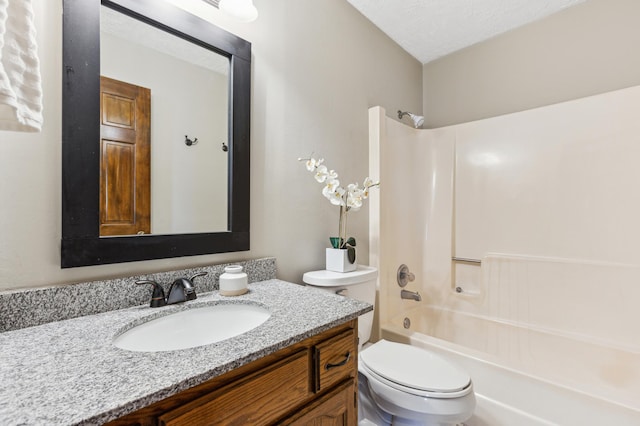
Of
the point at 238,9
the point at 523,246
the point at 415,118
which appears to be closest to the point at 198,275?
the point at 238,9

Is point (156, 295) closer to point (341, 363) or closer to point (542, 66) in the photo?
point (341, 363)

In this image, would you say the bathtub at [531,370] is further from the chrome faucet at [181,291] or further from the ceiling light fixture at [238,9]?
the ceiling light fixture at [238,9]

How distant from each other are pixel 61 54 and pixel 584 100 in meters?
2.53

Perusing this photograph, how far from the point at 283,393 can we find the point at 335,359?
7.6 inches

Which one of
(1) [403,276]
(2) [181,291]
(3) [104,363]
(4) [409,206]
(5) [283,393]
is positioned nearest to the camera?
(3) [104,363]

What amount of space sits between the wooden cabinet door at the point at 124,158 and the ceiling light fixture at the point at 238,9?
1.48 feet

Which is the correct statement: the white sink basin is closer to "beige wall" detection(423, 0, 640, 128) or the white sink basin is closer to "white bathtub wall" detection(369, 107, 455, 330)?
"white bathtub wall" detection(369, 107, 455, 330)

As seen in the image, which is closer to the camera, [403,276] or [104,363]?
[104,363]

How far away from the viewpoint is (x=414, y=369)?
124 cm

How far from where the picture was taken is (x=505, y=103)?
86.0 inches

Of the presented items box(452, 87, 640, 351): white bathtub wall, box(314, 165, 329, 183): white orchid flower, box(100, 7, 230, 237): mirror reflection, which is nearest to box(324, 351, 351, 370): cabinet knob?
box(100, 7, 230, 237): mirror reflection

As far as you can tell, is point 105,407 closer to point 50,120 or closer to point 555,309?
point 50,120

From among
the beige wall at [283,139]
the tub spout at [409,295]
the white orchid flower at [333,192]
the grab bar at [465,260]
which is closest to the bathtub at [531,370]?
the tub spout at [409,295]

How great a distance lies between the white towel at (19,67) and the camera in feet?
1.92
